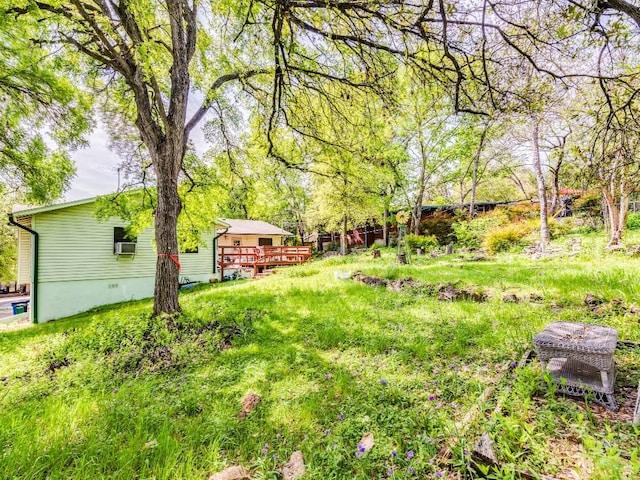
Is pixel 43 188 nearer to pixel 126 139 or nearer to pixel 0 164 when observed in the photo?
pixel 0 164

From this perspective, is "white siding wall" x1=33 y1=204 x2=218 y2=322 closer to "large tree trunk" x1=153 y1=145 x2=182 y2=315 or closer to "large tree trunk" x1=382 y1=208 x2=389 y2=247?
"large tree trunk" x1=153 y1=145 x2=182 y2=315

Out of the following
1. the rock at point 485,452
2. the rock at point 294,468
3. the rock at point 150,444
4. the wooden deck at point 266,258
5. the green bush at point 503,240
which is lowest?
the rock at point 150,444

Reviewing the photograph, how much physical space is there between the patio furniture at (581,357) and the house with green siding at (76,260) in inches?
364

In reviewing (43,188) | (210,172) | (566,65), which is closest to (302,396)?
(566,65)

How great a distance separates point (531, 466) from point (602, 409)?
2.88 ft

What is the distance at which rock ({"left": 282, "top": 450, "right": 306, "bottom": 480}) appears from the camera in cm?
177

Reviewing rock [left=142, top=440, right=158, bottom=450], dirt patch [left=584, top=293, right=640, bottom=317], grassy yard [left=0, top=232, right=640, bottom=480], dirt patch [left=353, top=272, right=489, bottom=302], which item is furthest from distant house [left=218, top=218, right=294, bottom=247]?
dirt patch [left=584, top=293, right=640, bottom=317]

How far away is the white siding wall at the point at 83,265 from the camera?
10414mm

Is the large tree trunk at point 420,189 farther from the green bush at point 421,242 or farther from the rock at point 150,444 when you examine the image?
the rock at point 150,444

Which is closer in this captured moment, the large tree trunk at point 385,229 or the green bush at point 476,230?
the green bush at point 476,230

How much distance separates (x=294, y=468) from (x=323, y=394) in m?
0.89

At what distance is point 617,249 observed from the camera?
7.73 m

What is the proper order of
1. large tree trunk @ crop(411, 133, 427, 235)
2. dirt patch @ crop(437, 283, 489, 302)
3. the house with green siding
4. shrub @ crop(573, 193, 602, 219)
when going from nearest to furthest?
dirt patch @ crop(437, 283, 489, 302) → the house with green siding → shrub @ crop(573, 193, 602, 219) → large tree trunk @ crop(411, 133, 427, 235)

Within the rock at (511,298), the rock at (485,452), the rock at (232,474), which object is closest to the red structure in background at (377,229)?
the rock at (511,298)
